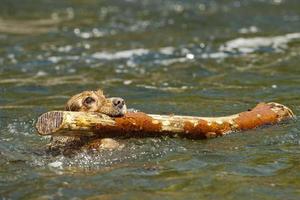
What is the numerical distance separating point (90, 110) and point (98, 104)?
4.1 inches

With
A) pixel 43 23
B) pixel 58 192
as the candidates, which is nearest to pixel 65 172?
pixel 58 192

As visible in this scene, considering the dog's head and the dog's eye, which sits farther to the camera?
the dog's eye

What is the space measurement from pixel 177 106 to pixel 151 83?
2.01 meters

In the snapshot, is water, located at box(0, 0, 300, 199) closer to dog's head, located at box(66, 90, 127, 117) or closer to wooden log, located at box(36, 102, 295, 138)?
wooden log, located at box(36, 102, 295, 138)

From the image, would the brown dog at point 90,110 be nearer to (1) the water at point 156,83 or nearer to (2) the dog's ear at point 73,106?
(2) the dog's ear at point 73,106

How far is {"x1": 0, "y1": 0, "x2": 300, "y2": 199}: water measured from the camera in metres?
6.77

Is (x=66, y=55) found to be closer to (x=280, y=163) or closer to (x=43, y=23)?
(x=43, y=23)

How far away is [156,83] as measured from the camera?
12.5 metres

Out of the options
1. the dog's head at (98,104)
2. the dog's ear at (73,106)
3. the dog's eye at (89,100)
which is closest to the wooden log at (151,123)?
the dog's head at (98,104)

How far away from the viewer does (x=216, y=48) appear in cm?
1565

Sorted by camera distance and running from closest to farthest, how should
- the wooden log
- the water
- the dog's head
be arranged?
the water, the wooden log, the dog's head

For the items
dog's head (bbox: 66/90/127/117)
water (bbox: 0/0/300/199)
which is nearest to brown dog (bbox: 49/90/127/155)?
dog's head (bbox: 66/90/127/117)

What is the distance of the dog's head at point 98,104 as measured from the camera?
294 inches

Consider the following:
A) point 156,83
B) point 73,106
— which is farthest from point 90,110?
point 156,83
